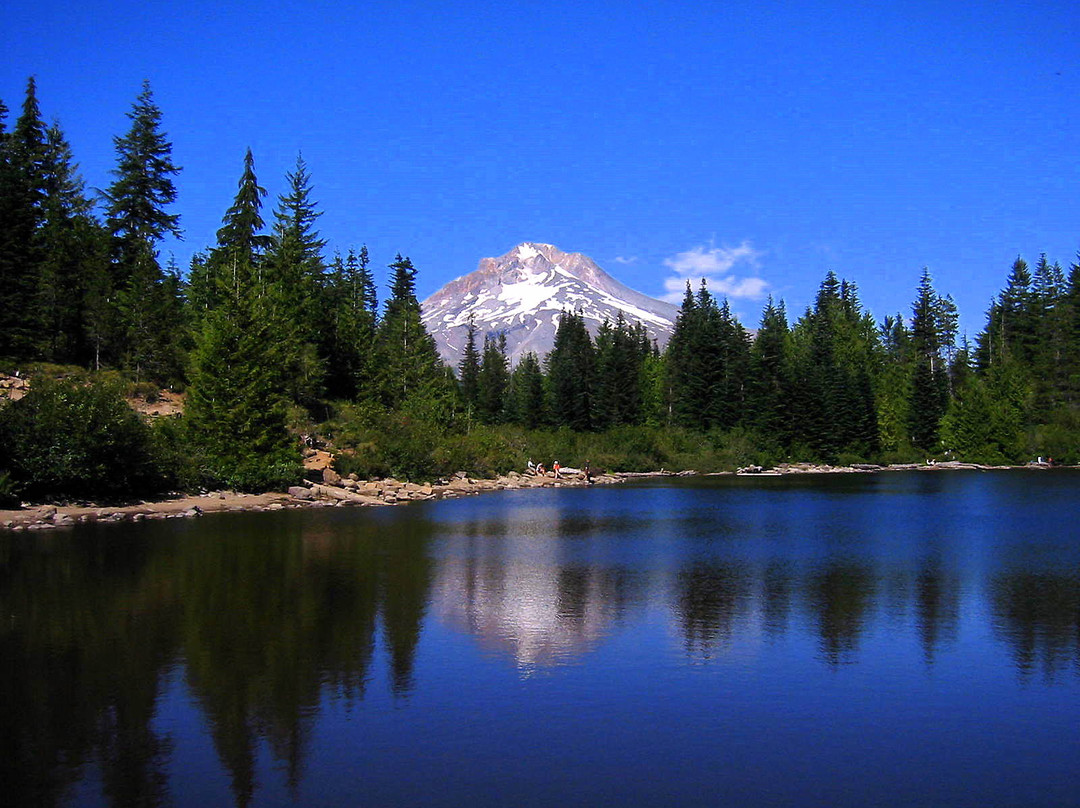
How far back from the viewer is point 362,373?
74.9m

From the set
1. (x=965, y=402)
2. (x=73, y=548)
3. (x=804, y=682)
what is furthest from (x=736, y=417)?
(x=804, y=682)

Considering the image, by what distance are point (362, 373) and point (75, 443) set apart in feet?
137

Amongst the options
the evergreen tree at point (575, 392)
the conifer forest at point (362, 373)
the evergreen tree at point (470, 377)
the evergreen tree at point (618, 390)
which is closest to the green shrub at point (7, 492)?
the conifer forest at point (362, 373)

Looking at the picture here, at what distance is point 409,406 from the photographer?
71938mm

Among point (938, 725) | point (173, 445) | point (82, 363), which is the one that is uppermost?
point (82, 363)

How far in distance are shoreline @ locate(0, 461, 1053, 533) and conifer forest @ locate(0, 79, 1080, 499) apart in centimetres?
124

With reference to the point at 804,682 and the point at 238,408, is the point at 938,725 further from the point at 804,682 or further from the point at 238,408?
the point at 238,408

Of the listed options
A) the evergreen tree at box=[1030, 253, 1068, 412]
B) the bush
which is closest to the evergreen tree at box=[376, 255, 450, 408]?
the bush

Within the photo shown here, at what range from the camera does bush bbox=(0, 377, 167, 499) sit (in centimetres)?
3253

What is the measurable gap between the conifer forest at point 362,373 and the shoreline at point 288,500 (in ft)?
4.06

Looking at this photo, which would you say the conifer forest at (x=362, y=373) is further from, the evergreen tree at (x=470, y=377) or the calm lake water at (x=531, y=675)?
the calm lake water at (x=531, y=675)

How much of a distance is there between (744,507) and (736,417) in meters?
56.2

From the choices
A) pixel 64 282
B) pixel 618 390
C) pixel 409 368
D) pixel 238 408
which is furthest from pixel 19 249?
pixel 618 390

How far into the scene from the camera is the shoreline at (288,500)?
31.5 m
